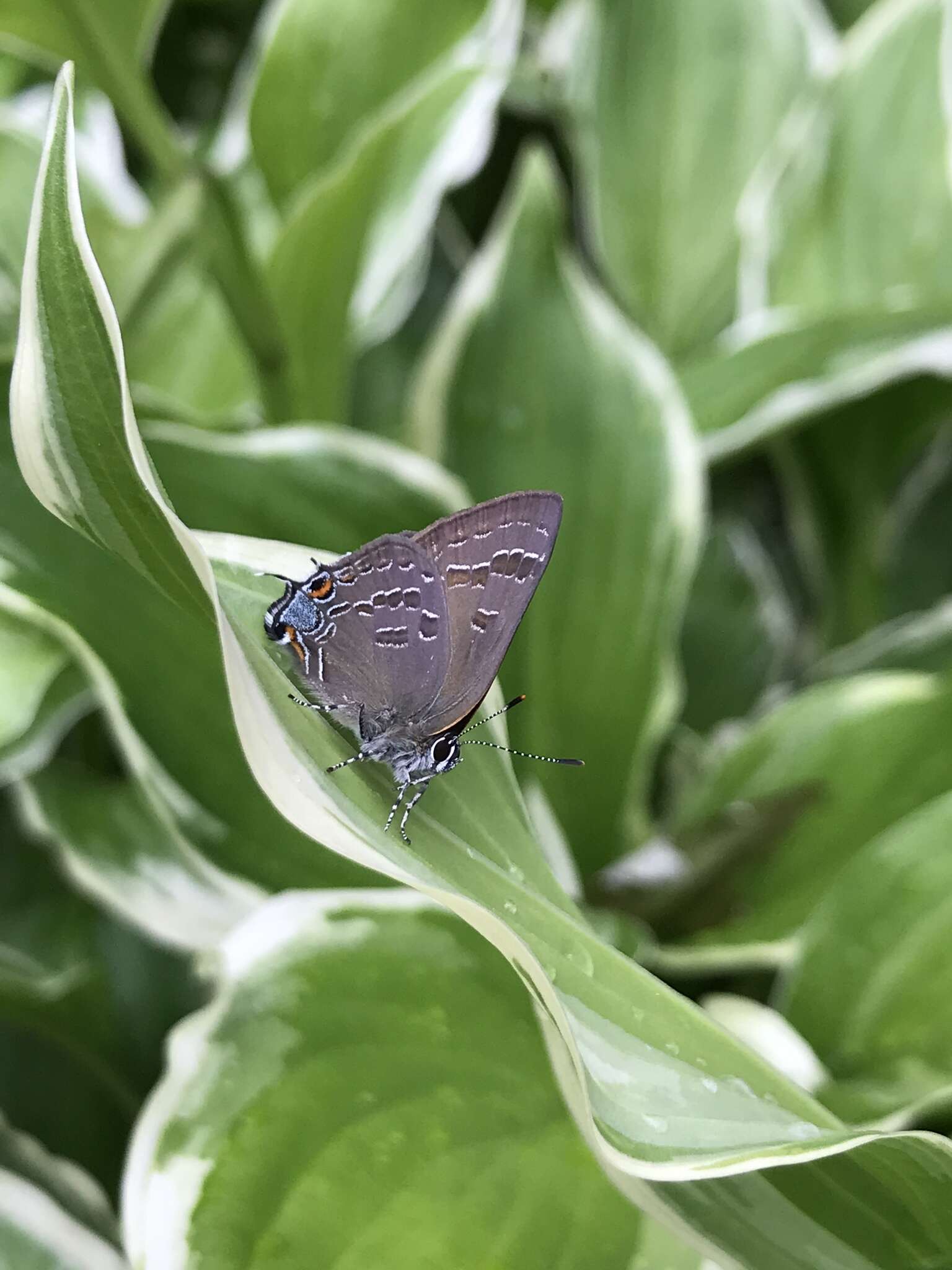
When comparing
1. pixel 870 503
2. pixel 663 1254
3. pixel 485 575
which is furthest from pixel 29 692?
pixel 870 503

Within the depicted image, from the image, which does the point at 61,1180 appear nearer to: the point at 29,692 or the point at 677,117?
the point at 29,692

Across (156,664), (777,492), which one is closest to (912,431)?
(777,492)

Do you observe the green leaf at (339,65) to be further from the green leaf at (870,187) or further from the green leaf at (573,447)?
the green leaf at (870,187)

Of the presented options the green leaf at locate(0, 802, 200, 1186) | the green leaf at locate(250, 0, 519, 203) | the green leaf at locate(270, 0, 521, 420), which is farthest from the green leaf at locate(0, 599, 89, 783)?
the green leaf at locate(250, 0, 519, 203)

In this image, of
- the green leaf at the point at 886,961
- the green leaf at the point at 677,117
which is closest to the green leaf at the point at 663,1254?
the green leaf at the point at 886,961

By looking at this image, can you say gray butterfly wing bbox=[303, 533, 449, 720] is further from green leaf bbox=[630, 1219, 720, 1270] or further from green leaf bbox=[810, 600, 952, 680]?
green leaf bbox=[810, 600, 952, 680]

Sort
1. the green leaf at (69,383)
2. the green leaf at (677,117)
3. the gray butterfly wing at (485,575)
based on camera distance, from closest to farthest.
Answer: the green leaf at (69,383), the gray butterfly wing at (485,575), the green leaf at (677,117)
